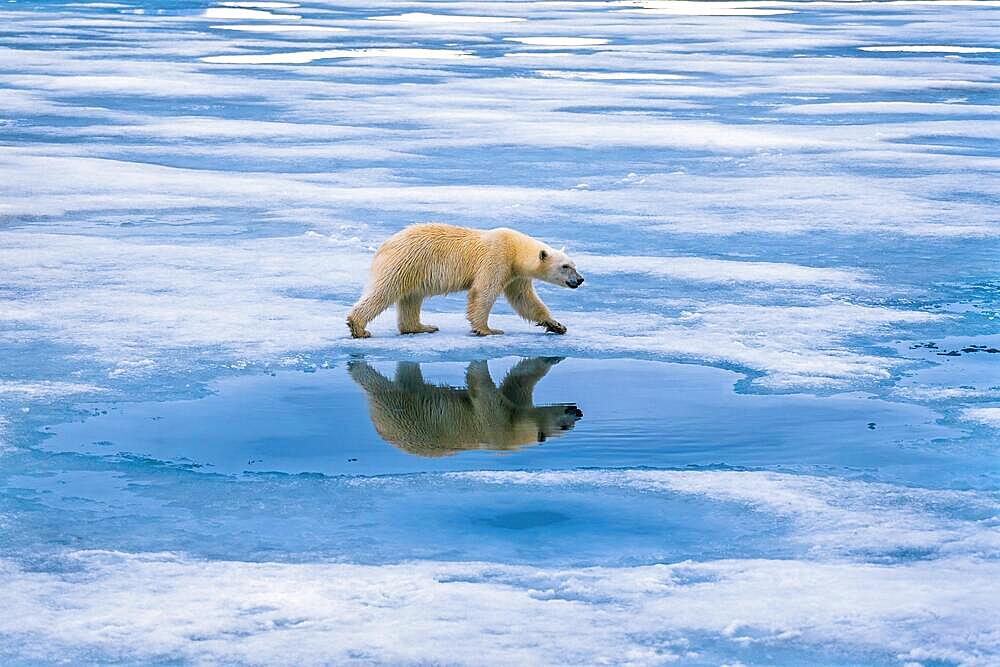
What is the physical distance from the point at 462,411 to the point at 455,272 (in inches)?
48.9

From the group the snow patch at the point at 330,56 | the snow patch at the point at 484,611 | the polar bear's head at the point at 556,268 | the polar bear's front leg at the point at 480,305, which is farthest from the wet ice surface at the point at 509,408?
the snow patch at the point at 330,56

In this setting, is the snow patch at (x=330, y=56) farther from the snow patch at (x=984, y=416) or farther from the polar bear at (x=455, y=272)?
the snow patch at (x=984, y=416)

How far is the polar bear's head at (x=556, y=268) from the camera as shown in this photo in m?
7.13

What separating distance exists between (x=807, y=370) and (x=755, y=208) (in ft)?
14.9

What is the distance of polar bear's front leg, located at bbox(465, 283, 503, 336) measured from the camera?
7.04 metres

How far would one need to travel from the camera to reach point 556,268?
714 centimetres

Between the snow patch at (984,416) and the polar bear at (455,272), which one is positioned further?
the polar bear at (455,272)

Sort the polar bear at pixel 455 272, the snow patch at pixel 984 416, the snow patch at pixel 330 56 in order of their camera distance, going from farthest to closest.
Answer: the snow patch at pixel 330 56 → the polar bear at pixel 455 272 → the snow patch at pixel 984 416

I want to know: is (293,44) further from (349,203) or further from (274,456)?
(274,456)

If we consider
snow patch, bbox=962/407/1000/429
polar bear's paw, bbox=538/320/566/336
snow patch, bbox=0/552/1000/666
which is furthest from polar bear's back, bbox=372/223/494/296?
snow patch, bbox=0/552/1000/666

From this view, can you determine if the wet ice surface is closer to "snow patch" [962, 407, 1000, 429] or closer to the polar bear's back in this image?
"snow patch" [962, 407, 1000, 429]

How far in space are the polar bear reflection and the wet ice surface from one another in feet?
0.07

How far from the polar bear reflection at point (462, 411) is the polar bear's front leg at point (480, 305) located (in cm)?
39

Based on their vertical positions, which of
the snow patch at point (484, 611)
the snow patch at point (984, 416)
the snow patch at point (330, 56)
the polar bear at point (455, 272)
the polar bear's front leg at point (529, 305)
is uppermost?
the snow patch at point (330, 56)
